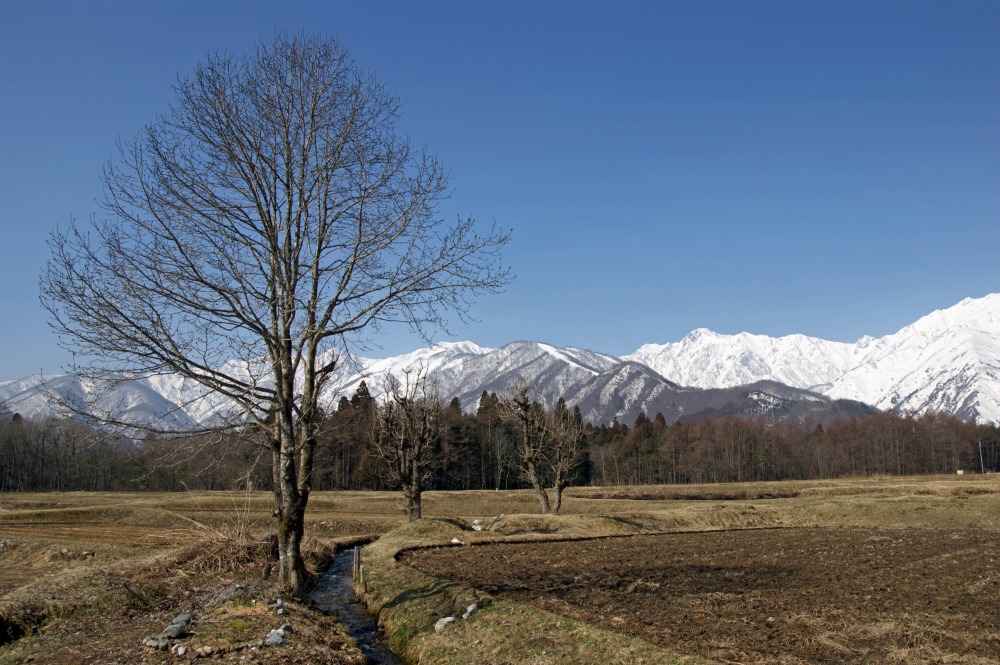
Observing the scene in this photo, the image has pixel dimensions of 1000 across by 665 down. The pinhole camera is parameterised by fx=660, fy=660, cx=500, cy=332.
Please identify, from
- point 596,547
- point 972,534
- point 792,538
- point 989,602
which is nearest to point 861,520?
point 972,534

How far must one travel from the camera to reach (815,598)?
14938mm

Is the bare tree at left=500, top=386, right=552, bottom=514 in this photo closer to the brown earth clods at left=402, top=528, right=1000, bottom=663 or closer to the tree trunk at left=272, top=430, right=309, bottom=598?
the brown earth clods at left=402, top=528, right=1000, bottom=663

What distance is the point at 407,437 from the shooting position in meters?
44.8

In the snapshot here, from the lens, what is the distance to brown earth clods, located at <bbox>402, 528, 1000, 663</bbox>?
35.2ft

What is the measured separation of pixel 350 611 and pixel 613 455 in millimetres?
114462

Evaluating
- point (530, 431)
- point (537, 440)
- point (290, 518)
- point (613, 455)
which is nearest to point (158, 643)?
point (290, 518)

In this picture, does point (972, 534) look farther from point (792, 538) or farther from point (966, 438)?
point (966, 438)

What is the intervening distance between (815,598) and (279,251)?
45.8 feet

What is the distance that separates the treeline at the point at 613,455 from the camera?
9638 centimetres

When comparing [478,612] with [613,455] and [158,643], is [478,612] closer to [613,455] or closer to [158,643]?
[158,643]

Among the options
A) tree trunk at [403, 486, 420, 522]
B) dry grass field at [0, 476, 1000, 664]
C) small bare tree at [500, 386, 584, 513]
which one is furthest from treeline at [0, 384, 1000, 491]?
dry grass field at [0, 476, 1000, 664]

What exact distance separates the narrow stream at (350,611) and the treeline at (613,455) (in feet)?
79.1

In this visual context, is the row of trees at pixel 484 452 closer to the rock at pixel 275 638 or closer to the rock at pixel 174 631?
the rock at pixel 174 631

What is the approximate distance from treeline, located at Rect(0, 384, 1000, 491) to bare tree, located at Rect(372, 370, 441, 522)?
2990 mm
